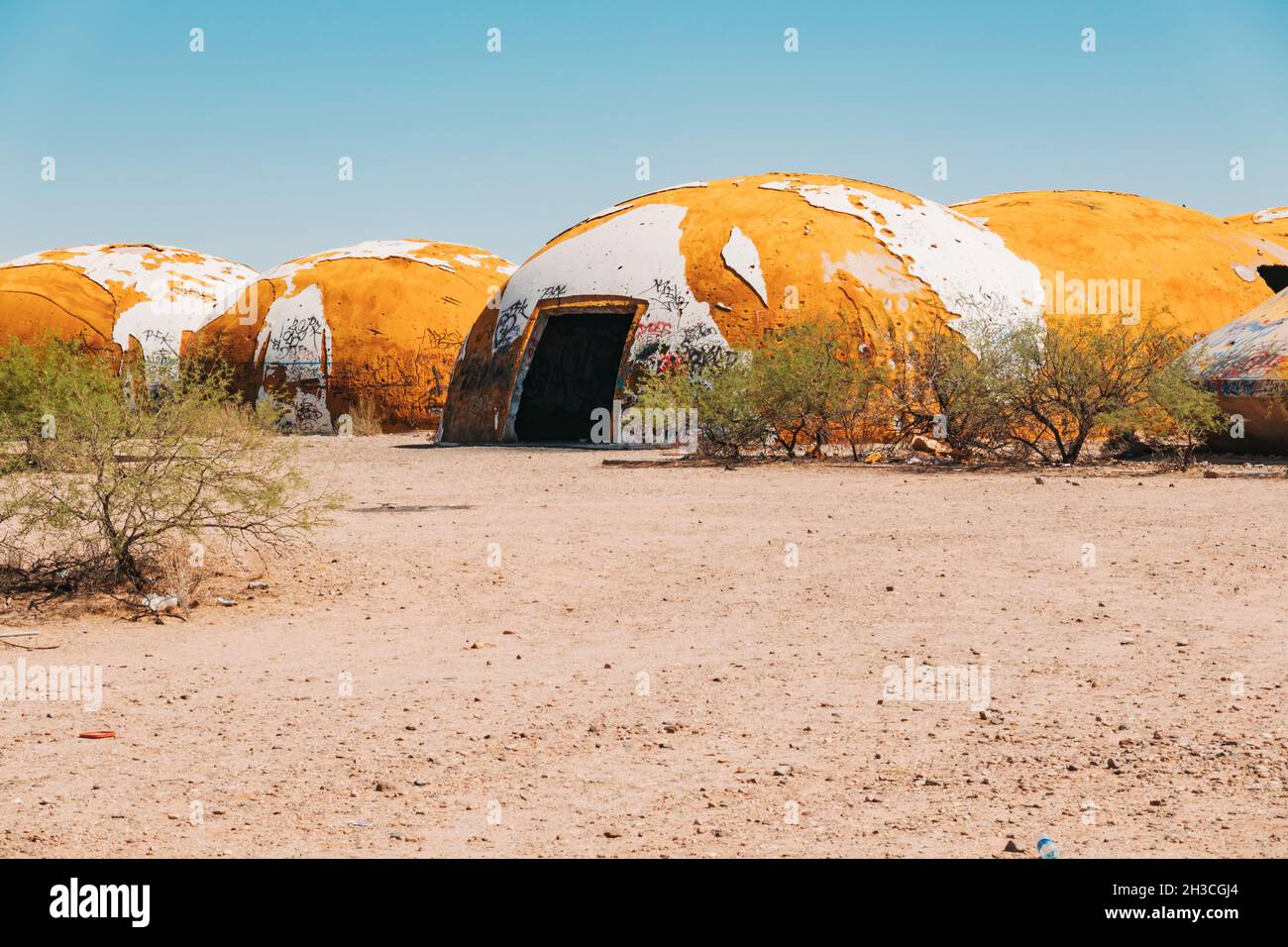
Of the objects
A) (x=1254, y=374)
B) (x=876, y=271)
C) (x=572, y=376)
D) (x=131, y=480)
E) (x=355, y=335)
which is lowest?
(x=131, y=480)

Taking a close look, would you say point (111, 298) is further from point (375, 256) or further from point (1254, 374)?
point (1254, 374)

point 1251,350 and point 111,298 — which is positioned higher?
point 111,298

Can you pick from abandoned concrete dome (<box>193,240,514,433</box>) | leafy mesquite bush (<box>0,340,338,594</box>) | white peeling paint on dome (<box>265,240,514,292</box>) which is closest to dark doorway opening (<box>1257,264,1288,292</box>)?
abandoned concrete dome (<box>193,240,514,433</box>)

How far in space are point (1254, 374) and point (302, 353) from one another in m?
19.2

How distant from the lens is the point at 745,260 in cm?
2009

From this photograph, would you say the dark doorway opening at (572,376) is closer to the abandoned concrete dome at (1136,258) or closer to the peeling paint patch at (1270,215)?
the abandoned concrete dome at (1136,258)

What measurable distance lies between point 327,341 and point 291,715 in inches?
922

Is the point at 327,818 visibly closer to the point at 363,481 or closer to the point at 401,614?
the point at 401,614

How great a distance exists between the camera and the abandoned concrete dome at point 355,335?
2773cm

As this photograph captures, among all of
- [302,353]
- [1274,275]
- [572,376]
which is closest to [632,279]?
[572,376]

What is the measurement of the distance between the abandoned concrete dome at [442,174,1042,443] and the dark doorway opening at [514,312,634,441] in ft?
0.09

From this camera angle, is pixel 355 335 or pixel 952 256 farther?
pixel 355 335

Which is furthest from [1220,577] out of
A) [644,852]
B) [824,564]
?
[644,852]

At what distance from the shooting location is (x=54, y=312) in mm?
32344
